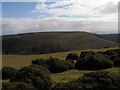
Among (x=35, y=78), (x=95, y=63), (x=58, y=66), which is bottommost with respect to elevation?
(x=58, y=66)

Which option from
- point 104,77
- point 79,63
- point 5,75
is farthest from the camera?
point 79,63

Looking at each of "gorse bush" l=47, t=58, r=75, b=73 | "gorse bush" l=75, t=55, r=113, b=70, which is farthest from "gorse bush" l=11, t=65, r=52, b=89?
"gorse bush" l=75, t=55, r=113, b=70

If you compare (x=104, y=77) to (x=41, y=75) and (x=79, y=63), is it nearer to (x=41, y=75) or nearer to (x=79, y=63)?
(x=41, y=75)

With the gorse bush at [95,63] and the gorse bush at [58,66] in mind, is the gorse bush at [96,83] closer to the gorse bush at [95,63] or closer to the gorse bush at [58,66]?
the gorse bush at [58,66]

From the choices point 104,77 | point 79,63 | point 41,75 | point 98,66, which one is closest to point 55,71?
point 79,63

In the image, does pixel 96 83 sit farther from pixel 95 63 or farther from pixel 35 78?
pixel 95 63

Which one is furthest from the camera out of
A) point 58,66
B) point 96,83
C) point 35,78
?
point 58,66

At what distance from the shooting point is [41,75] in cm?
769

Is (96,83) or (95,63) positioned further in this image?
(95,63)

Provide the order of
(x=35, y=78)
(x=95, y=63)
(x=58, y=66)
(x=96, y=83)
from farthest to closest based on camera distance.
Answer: (x=95, y=63) → (x=58, y=66) → (x=35, y=78) → (x=96, y=83)

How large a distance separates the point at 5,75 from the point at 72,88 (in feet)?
32.1

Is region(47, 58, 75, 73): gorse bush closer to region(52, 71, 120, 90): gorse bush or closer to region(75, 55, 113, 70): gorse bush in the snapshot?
region(75, 55, 113, 70): gorse bush

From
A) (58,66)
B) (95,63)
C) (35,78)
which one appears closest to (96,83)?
(35,78)

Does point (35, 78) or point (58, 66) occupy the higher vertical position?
point (35, 78)
